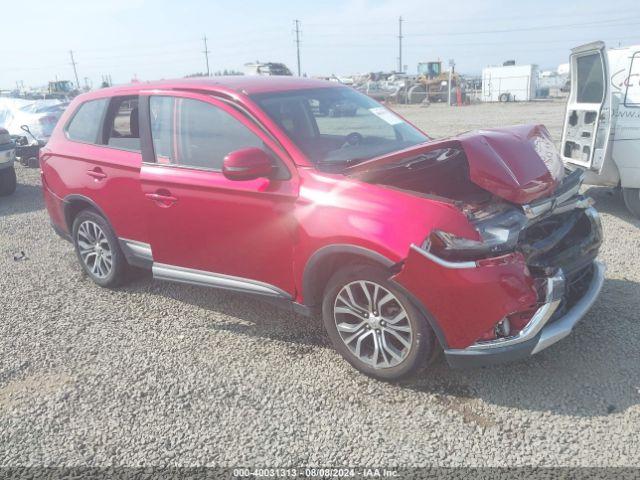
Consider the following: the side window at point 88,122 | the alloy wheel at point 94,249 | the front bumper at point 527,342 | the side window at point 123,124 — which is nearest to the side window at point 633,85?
the front bumper at point 527,342

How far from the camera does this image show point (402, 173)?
3.52 meters

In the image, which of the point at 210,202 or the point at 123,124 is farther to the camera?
the point at 123,124

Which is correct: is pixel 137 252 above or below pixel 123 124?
below

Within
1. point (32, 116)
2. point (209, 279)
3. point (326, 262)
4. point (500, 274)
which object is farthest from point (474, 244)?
point (32, 116)

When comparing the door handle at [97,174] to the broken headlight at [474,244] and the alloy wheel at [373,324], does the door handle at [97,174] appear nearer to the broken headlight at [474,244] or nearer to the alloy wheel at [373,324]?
the alloy wheel at [373,324]

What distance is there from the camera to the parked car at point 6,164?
29.8 ft

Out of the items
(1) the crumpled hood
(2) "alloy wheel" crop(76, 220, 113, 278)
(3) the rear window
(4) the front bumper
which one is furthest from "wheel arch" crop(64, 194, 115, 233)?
(3) the rear window

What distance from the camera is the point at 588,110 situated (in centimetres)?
629

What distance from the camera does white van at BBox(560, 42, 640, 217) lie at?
6043mm

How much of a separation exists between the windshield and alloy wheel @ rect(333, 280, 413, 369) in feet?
2.78

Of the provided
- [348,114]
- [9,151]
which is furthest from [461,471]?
[9,151]

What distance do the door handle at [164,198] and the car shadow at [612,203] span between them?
210 inches

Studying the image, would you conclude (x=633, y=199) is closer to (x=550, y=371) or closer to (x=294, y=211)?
(x=550, y=371)

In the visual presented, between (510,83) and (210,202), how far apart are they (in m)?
37.2
